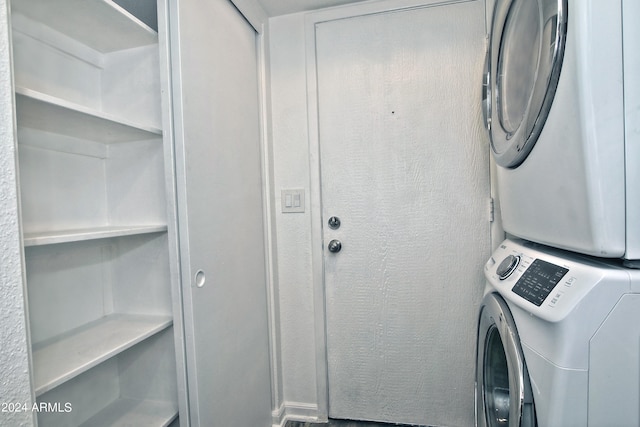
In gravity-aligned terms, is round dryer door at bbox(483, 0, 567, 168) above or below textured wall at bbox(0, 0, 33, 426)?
above

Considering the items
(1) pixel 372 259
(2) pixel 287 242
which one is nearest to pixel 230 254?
(2) pixel 287 242

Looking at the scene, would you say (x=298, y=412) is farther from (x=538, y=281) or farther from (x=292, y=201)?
(x=538, y=281)

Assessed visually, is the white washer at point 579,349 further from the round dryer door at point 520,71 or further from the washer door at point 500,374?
the round dryer door at point 520,71

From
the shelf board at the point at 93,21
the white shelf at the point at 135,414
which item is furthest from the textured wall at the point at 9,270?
the white shelf at the point at 135,414

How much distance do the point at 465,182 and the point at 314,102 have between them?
83 centimetres

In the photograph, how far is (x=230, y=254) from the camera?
3.96 ft

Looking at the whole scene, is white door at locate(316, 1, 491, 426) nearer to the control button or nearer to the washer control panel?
the control button

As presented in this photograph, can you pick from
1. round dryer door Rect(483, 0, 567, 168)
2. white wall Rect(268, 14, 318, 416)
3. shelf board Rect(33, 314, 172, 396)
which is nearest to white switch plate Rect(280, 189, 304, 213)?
white wall Rect(268, 14, 318, 416)

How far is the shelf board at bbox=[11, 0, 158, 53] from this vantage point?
0.83 metres

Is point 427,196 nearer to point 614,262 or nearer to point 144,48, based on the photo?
point 614,262

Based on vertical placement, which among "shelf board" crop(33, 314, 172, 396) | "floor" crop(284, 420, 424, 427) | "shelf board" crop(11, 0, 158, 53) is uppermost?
"shelf board" crop(11, 0, 158, 53)

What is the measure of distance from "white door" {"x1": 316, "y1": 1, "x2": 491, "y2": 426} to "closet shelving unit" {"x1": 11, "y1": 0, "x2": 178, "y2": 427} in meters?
0.80

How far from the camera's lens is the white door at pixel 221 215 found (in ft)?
3.21

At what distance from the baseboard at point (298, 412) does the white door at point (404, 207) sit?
0.10 meters
